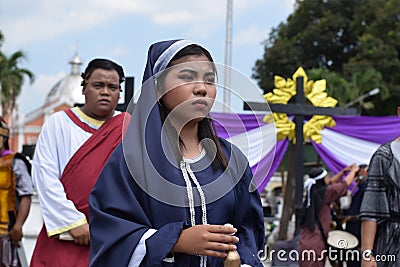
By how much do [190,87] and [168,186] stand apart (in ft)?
1.14

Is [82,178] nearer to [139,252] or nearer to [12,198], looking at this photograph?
[139,252]

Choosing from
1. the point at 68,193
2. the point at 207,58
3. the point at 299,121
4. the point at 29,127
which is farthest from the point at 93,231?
the point at 29,127

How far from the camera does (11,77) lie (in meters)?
42.9

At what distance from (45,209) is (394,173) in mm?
1978

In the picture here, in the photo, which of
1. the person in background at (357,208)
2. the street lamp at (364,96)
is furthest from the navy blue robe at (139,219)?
the street lamp at (364,96)

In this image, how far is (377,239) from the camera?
13.6 feet

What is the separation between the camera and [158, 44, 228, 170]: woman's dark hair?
2.56 m

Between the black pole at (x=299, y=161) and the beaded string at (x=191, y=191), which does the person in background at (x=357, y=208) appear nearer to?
the black pole at (x=299, y=161)

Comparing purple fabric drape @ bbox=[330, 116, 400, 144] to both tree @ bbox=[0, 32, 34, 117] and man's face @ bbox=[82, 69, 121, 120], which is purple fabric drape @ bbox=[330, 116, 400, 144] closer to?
man's face @ bbox=[82, 69, 121, 120]

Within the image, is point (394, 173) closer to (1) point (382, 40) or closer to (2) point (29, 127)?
(1) point (382, 40)

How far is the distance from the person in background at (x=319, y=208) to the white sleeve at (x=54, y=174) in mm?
4274

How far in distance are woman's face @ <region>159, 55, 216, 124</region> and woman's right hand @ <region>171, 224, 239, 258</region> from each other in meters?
0.42

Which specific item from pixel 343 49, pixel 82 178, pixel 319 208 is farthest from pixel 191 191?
pixel 343 49

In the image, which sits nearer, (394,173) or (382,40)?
(394,173)
